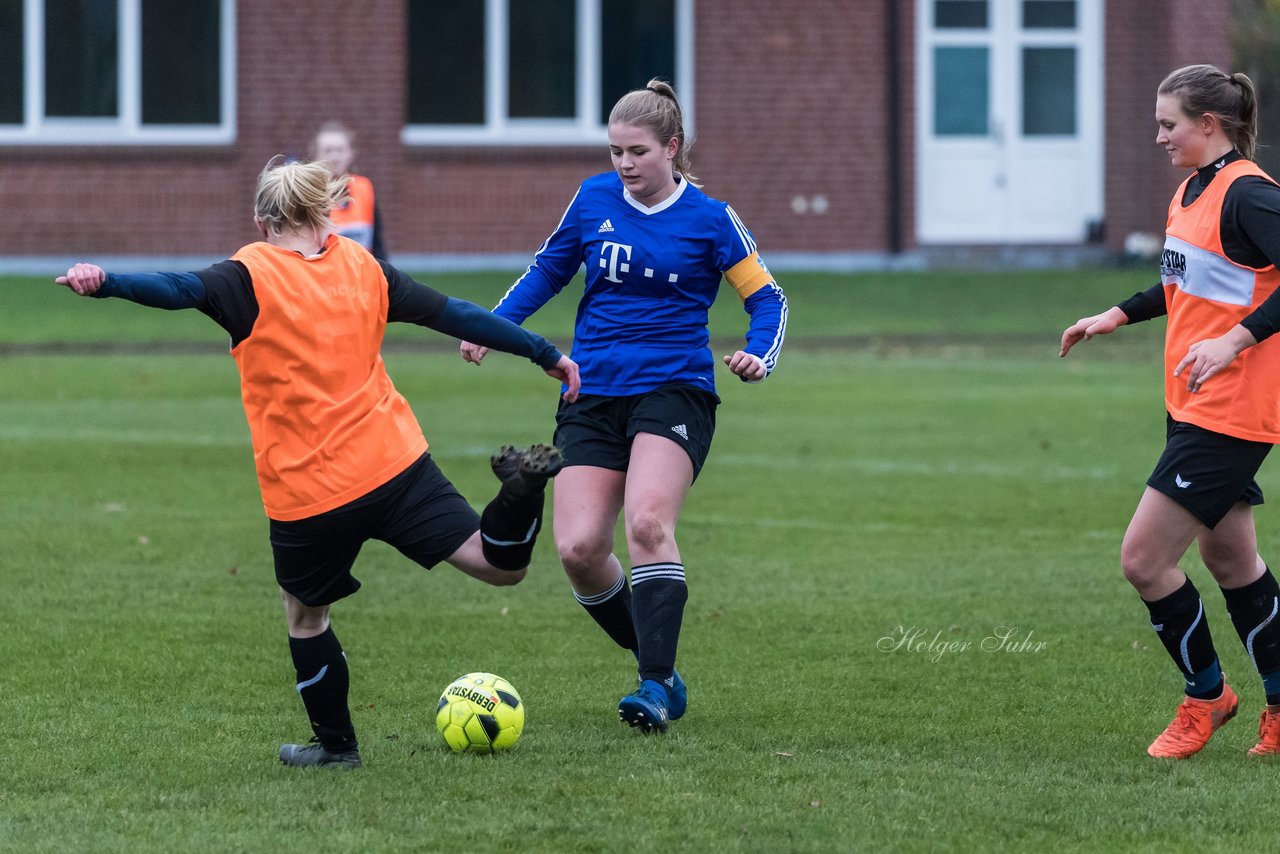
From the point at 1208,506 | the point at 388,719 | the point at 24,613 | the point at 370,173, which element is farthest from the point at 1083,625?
the point at 370,173

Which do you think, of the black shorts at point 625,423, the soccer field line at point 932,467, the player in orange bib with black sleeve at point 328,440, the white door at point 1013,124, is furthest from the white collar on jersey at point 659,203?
the white door at point 1013,124

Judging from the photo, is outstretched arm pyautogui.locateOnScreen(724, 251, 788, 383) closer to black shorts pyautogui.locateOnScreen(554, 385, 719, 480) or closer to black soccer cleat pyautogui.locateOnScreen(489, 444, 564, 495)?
black shorts pyautogui.locateOnScreen(554, 385, 719, 480)

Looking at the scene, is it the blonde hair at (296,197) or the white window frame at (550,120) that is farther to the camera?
the white window frame at (550,120)

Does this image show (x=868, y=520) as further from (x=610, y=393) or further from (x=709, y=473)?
(x=610, y=393)

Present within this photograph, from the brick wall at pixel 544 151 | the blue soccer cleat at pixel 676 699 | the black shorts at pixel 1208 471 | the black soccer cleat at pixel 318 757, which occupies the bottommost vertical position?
the black soccer cleat at pixel 318 757

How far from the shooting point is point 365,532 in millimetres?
5320

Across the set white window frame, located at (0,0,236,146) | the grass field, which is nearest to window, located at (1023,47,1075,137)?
white window frame, located at (0,0,236,146)

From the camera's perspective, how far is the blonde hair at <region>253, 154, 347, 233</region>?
5219mm

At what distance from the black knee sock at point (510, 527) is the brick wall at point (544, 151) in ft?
61.1

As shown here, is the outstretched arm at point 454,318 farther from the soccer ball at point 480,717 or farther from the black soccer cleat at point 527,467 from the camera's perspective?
the soccer ball at point 480,717

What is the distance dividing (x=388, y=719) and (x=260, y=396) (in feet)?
4.31

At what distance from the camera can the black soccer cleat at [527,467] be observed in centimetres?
516

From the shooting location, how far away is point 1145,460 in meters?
12.2

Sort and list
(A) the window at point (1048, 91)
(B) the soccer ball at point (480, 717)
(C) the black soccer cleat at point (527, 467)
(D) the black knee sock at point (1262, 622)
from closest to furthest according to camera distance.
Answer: (C) the black soccer cleat at point (527, 467)
(B) the soccer ball at point (480, 717)
(D) the black knee sock at point (1262, 622)
(A) the window at point (1048, 91)
